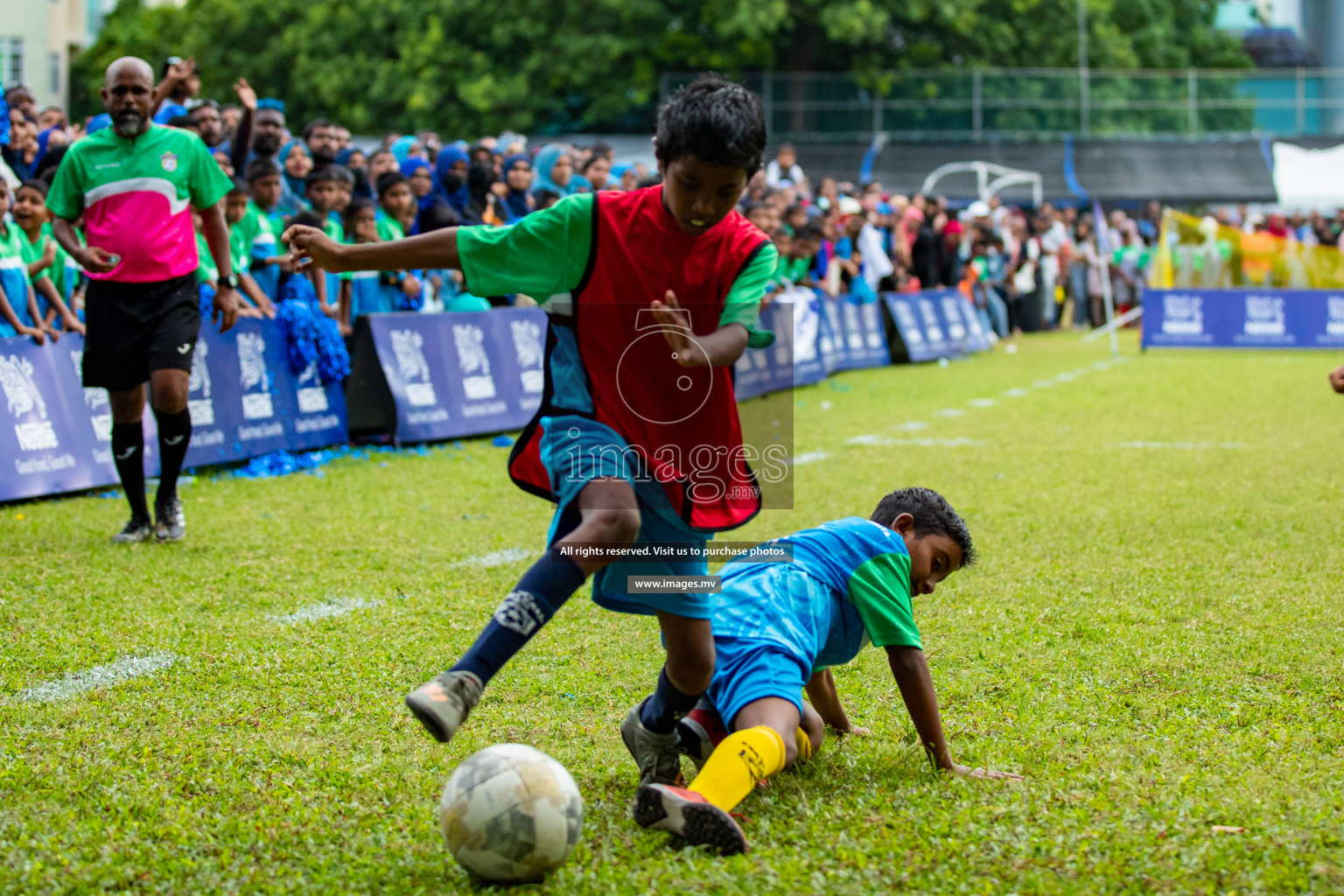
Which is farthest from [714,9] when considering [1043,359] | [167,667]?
[167,667]

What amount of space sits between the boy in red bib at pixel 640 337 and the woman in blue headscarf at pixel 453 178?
9.96m

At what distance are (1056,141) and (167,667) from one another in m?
35.3

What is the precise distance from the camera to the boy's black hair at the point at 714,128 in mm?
3158

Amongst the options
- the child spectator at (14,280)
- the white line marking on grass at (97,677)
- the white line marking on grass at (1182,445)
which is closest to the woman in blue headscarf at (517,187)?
the child spectator at (14,280)

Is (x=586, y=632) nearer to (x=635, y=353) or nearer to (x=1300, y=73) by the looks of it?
(x=635, y=353)

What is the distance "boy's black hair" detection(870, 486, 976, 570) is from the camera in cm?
385

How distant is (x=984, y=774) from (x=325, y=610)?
2.85 meters

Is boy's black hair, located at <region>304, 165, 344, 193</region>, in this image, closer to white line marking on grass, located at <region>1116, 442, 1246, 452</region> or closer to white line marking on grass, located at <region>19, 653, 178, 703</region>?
white line marking on grass, located at <region>1116, 442, 1246, 452</region>

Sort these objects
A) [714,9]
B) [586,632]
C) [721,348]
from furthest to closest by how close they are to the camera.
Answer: [714,9] → [586,632] → [721,348]

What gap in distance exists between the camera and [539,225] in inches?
131

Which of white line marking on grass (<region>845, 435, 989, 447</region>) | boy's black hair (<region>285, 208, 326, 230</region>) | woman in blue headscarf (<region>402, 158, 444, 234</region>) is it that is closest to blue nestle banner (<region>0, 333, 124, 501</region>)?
Answer: boy's black hair (<region>285, 208, 326, 230</region>)

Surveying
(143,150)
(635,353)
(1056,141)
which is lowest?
(635,353)

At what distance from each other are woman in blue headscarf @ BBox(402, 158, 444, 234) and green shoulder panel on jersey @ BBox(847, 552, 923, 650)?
9.34 m

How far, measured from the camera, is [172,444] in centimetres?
706
